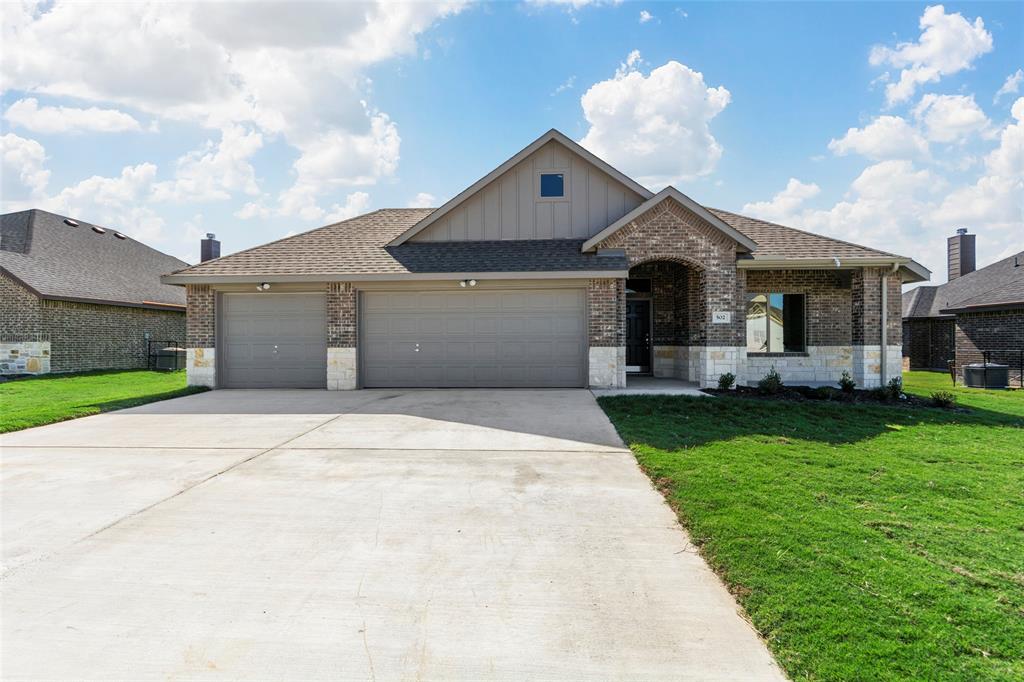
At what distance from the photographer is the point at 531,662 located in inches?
107

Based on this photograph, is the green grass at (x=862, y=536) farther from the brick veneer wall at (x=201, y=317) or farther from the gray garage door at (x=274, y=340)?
the brick veneer wall at (x=201, y=317)

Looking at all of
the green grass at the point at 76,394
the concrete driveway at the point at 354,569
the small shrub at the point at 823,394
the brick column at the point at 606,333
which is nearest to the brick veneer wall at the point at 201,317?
the green grass at the point at 76,394

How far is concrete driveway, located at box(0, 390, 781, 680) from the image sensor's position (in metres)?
2.75

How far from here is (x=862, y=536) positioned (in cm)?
405

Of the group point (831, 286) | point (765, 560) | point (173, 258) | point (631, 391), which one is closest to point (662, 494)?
point (765, 560)

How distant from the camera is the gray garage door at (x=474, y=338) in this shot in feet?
43.1

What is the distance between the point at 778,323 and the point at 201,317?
15.7 m

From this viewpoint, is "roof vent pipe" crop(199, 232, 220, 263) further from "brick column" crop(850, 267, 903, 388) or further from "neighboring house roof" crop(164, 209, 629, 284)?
"brick column" crop(850, 267, 903, 388)

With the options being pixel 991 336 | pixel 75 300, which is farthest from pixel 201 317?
pixel 991 336

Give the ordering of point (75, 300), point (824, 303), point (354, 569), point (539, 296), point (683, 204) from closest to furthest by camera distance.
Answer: point (354, 569) < point (683, 204) < point (539, 296) < point (824, 303) < point (75, 300)

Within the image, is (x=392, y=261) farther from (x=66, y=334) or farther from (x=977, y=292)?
(x=977, y=292)

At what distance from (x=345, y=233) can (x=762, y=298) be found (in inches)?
486

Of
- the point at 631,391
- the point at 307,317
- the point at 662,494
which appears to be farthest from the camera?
the point at 307,317

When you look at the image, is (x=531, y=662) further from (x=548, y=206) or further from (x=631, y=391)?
(x=548, y=206)
